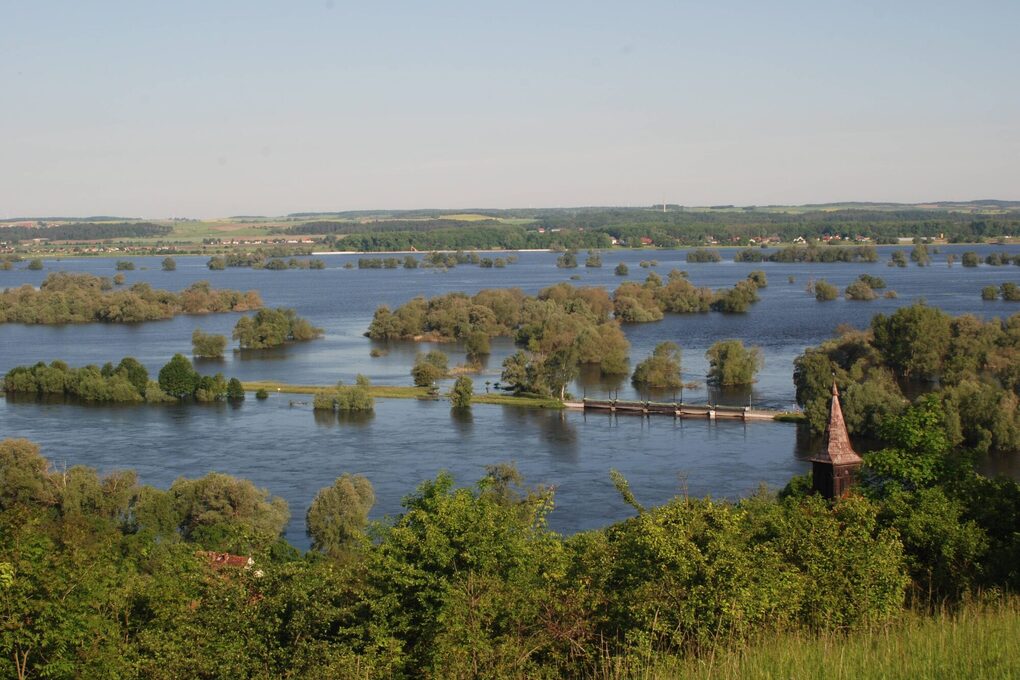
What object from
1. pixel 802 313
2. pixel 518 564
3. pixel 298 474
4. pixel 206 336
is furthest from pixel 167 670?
pixel 802 313

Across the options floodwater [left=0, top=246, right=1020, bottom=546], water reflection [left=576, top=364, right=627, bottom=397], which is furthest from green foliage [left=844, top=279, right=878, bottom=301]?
water reflection [left=576, top=364, right=627, bottom=397]

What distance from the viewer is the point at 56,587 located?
26.6 feet

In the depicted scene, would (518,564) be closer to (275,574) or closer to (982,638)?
(275,574)

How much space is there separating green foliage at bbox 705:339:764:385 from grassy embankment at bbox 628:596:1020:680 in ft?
91.6

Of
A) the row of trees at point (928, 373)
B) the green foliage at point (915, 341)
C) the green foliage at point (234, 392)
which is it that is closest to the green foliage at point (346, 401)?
the green foliage at point (234, 392)

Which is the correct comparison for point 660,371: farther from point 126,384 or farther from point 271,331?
point 271,331

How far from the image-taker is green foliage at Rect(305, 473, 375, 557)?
54.1 feet

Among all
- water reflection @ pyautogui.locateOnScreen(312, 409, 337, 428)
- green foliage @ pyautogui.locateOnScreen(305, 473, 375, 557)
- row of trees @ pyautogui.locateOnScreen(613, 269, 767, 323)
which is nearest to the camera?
green foliage @ pyautogui.locateOnScreen(305, 473, 375, 557)

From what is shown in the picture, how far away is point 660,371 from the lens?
33875 millimetres

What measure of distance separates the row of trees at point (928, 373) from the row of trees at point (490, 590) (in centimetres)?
1347

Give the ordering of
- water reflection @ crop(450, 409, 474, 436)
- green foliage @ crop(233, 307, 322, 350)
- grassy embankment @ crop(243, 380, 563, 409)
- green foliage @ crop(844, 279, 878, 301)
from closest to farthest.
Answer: water reflection @ crop(450, 409, 474, 436) < grassy embankment @ crop(243, 380, 563, 409) < green foliage @ crop(233, 307, 322, 350) < green foliage @ crop(844, 279, 878, 301)

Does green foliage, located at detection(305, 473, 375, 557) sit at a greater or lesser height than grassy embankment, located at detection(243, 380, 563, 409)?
greater

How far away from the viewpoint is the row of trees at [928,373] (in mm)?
24328

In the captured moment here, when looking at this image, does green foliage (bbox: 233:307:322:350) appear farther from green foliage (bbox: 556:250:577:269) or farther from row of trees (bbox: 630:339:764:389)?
green foliage (bbox: 556:250:577:269)
